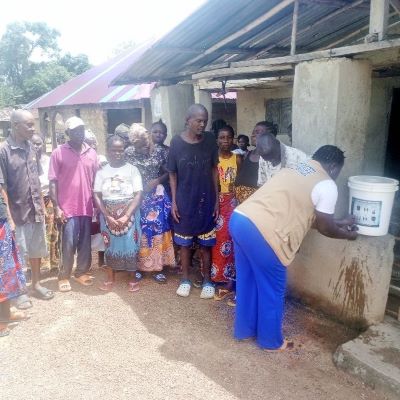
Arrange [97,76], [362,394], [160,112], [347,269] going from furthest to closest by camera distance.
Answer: [97,76], [160,112], [347,269], [362,394]

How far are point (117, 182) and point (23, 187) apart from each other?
87 cm

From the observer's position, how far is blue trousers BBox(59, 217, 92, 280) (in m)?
4.13

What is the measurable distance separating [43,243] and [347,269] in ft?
9.48

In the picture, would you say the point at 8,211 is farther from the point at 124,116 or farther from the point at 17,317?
the point at 124,116

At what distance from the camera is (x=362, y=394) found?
262 cm

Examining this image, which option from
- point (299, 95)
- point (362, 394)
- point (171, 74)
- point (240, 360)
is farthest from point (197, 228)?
point (171, 74)

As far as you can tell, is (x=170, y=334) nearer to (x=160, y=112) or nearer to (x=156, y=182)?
(x=156, y=182)

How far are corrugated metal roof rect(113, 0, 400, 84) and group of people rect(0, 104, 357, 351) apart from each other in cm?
91

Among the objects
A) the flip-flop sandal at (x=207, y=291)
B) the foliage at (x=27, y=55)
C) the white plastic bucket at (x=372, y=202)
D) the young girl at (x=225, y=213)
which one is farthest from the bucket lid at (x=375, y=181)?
the foliage at (x=27, y=55)

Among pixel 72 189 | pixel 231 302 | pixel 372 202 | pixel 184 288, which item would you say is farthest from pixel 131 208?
pixel 372 202

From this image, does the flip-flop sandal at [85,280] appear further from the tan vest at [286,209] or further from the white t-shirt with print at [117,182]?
the tan vest at [286,209]

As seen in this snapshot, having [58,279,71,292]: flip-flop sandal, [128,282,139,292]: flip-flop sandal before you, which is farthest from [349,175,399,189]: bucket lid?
[58,279,71,292]: flip-flop sandal

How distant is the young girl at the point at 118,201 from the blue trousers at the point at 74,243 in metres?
0.26

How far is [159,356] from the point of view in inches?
120
